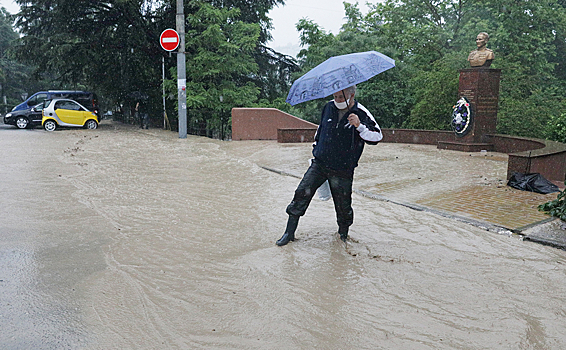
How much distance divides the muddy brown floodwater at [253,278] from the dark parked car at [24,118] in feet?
57.0

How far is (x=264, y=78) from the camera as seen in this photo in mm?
29875

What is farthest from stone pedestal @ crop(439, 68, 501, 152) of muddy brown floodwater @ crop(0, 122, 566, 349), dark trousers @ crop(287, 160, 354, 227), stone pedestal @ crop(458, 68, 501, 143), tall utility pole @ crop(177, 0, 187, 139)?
dark trousers @ crop(287, 160, 354, 227)

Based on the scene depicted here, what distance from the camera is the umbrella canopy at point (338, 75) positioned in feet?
15.5

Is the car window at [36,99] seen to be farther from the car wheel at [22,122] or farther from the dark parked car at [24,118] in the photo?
the car wheel at [22,122]

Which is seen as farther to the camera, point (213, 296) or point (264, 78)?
point (264, 78)

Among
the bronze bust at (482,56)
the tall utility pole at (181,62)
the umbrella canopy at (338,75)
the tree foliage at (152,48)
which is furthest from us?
the tree foliage at (152,48)

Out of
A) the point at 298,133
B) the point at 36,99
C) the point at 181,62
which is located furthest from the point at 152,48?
the point at 298,133

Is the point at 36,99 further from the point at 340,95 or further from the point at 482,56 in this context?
the point at 340,95

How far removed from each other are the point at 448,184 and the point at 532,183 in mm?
1440

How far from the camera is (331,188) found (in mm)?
5445

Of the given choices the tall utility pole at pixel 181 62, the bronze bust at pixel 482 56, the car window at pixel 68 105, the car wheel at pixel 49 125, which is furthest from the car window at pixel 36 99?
the bronze bust at pixel 482 56

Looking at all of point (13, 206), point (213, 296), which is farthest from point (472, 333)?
point (13, 206)

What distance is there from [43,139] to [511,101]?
56.7 feet

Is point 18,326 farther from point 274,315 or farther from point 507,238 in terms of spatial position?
point 507,238
